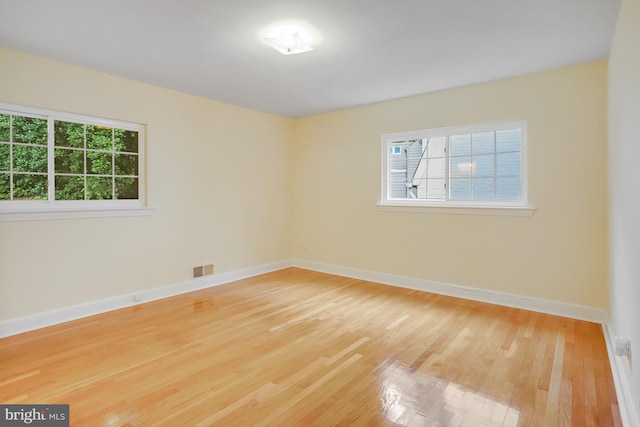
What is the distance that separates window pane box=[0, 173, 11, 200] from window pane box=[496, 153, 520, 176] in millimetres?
4994

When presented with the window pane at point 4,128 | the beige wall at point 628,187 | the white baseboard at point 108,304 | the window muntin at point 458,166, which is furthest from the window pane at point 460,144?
the window pane at point 4,128

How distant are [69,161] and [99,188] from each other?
1.24 ft

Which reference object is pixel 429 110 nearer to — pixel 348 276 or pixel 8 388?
pixel 348 276

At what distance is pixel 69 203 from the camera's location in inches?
133

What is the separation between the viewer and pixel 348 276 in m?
5.13

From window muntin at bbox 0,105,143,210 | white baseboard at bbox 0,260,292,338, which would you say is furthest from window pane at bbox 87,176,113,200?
white baseboard at bbox 0,260,292,338

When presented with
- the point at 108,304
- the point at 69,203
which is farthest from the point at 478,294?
the point at 69,203

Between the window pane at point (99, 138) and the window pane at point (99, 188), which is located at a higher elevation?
the window pane at point (99, 138)

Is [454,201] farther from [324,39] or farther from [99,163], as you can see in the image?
[99,163]

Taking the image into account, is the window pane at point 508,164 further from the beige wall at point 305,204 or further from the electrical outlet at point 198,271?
the electrical outlet at point 198,271

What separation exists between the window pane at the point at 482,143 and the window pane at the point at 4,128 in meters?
4.82

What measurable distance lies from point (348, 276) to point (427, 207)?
1.63 m

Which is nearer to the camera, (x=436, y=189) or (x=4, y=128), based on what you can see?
(x=4, y=128)

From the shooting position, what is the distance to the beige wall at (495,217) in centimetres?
328
